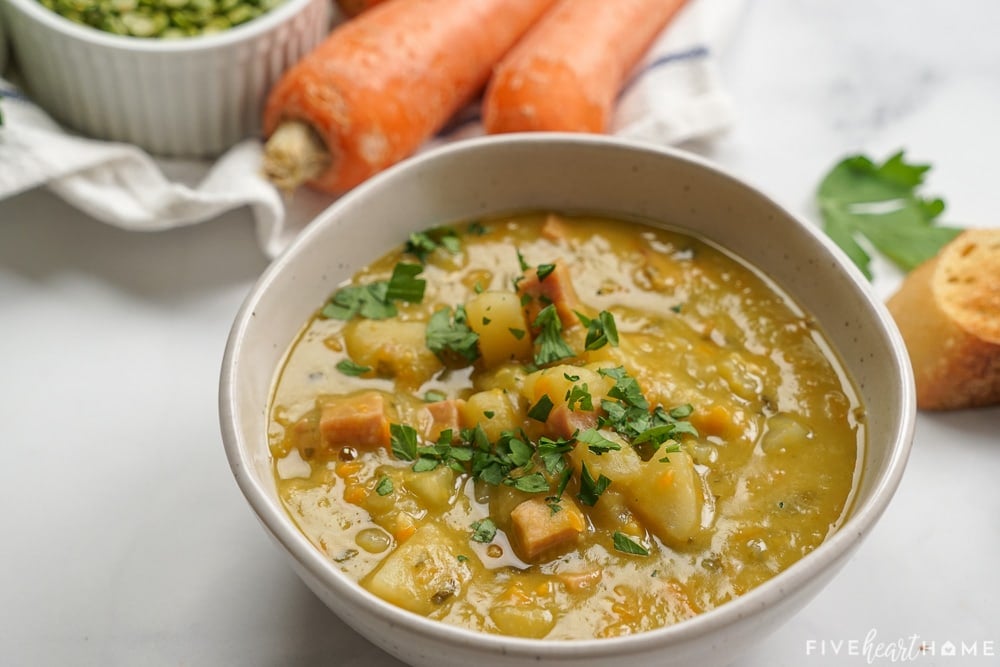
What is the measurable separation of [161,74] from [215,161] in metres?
0.38

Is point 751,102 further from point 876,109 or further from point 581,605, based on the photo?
point 581,605

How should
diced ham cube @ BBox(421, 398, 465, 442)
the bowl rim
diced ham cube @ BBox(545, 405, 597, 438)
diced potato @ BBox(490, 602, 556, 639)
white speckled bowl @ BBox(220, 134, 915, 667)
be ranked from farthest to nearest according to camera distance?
the bowl rim
diced ham cube @ BBox(421, 398, 465, 442)
diced ham cube @ BBox(545, 405, 597, 438)
diced potato @ BBox(490, 602, 556, 639)
white speckled bowl @ BBox(220, 134, 915, 667)

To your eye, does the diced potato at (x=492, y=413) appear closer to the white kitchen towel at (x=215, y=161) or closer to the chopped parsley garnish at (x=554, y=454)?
the chopped parsley garnish at (x=554, y=454)

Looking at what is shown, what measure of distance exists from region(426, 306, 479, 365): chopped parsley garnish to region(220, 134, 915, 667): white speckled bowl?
12.1 inches

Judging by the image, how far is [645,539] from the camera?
227 centimetres

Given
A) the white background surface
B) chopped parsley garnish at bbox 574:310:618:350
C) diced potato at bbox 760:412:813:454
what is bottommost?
the white background surface

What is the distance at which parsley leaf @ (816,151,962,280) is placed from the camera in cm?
331

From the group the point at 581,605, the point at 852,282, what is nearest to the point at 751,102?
the point at 852,282

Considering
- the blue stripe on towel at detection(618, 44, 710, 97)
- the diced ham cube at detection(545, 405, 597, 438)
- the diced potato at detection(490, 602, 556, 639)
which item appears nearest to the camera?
the diced potato at detection(490, 602, 556, 639)

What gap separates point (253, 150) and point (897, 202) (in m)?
1.96

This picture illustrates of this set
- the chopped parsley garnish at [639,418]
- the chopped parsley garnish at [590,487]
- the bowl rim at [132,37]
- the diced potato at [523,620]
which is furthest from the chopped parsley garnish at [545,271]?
the bowl rim at [132,37]

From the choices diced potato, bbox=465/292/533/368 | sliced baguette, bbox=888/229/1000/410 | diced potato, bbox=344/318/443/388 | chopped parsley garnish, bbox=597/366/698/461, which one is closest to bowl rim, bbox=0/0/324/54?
diced potato, bbox=344/318/443/388

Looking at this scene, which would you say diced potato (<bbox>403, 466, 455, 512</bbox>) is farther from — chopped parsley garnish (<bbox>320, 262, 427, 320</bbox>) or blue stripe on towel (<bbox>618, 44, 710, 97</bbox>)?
blue stripe on towel (<bbox>618, 44, 710, 97</bbox>)

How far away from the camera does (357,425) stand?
2391 mm
